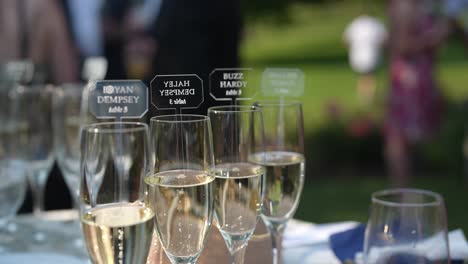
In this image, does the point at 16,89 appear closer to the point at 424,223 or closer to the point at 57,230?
the point at 57,230

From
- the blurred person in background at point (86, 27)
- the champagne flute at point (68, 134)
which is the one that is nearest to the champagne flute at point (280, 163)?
the champagne flute at point (68, 134)

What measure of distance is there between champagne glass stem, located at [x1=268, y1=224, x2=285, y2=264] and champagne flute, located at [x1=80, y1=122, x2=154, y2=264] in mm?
340

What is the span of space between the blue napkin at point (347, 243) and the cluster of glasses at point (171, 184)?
350 millimetres

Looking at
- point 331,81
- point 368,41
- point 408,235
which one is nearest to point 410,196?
point 408,235

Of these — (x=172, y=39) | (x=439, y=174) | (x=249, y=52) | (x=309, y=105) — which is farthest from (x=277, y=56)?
(x=172, y=39)

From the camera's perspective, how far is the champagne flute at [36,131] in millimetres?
1695

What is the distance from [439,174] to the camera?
629cm

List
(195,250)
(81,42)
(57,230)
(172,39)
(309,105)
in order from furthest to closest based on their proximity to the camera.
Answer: (309,105)
(81,42)
(172,39)
(57,230)
(195,250)

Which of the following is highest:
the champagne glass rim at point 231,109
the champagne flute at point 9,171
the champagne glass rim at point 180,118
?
the champagne glass rim at point 231,109

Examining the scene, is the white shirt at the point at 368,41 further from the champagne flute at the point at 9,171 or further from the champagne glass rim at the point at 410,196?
the champagne glass rim at the point at 410,196

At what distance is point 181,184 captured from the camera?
3.22 feet

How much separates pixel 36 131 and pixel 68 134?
0.30ft

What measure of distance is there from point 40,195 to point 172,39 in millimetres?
1373

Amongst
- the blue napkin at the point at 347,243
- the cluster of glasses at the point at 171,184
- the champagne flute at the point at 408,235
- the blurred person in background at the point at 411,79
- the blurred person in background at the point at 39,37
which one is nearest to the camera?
the champagne flute at the point at 408,235
